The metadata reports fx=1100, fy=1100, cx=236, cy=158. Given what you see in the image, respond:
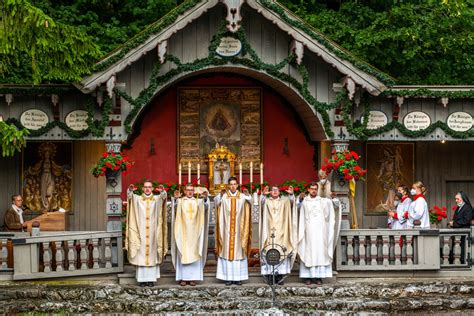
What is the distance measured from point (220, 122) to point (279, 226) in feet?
16.0

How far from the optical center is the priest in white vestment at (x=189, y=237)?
63.8ft

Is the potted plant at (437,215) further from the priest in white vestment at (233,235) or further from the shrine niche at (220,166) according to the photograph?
the priest in white vestment at (233,235)

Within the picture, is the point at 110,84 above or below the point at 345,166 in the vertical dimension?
above

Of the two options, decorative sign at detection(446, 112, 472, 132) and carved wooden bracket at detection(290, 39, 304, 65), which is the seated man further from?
decorative sign at detection(446, 112, 472, 132)

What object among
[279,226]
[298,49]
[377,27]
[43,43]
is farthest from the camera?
[377,27]

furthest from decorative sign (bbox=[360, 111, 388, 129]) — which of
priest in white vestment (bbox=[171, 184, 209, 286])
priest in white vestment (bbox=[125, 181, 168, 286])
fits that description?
priest in white vestment (bbox=[125, 181, 168, 286])

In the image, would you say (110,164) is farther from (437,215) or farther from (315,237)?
(437,215)

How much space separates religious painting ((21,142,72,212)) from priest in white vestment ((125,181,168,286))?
411 cm

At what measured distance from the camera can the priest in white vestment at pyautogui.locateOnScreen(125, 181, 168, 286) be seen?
19.4m

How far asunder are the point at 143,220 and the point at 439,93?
640 cm

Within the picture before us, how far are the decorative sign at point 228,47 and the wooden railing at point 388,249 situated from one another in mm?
3961

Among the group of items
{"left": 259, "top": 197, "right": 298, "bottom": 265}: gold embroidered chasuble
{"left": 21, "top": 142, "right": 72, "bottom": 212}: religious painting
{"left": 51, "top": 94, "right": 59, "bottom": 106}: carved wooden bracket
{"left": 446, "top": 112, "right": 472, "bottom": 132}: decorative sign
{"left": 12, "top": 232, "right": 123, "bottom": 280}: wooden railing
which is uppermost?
{"left": 51, "top": 94, "right": 59, "bottom": 106}: carved wooden bracket

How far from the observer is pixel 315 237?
65.2 feet

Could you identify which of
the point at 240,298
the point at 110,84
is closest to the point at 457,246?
the point at 240,298
